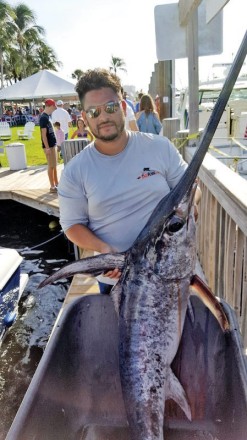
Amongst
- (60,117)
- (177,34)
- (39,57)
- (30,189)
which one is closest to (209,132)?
(177,34)

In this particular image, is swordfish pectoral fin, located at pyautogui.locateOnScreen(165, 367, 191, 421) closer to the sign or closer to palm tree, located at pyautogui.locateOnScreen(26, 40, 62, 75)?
the sign

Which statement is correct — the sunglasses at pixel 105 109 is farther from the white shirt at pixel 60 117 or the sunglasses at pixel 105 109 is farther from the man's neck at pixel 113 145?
the white shirt at pixel 60 117

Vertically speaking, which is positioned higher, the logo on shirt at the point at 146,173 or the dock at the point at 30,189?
the logo on shirt at the point at 146,173

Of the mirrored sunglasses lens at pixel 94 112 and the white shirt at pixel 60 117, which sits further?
the white shirt at pixel 60 117

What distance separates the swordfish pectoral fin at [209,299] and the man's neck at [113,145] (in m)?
0.95

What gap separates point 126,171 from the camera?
6.84 ft

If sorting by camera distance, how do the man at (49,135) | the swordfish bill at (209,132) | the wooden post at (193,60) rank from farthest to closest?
the man at (49,135), the wooden post at (193,60), the swordfish bill at (209,132)

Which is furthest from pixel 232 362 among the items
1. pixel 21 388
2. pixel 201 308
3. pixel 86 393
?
pixel 21 388

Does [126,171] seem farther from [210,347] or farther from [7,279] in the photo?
[7,279]

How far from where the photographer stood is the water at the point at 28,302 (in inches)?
158

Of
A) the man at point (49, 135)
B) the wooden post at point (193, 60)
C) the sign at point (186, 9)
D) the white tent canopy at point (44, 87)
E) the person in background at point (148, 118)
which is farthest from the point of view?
the white tent canopy at point (44, 87)

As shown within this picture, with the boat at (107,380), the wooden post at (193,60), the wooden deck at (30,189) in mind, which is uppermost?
the wooden post at (193,60)

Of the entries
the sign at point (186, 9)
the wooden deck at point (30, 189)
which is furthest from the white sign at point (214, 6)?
the wooden deck at point (30, 189)

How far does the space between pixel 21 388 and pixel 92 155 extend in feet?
9.66
